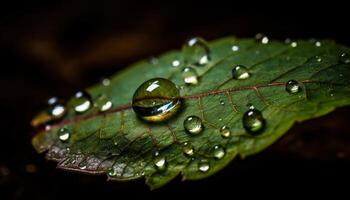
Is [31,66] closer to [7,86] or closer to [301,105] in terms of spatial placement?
[7,86]

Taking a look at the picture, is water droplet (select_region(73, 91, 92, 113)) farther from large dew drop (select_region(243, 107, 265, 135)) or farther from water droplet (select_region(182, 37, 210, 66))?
large dew drop (select_region(243, 107, 265, 135))

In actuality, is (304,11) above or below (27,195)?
above

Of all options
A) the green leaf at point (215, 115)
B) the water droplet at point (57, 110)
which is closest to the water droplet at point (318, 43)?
the green leaf at point (215, 115)

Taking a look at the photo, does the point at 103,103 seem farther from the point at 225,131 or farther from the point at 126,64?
the point at 126,64

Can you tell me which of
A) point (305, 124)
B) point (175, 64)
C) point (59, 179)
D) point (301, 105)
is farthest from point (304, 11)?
point (59, 179)

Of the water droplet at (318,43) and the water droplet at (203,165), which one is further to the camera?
the water droplet at (318,43)

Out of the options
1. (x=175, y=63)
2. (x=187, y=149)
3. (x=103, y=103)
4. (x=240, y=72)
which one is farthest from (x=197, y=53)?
(x=187, y=149)

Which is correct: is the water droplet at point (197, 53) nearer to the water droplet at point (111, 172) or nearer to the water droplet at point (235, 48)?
the water droplet at point (235, 48)
